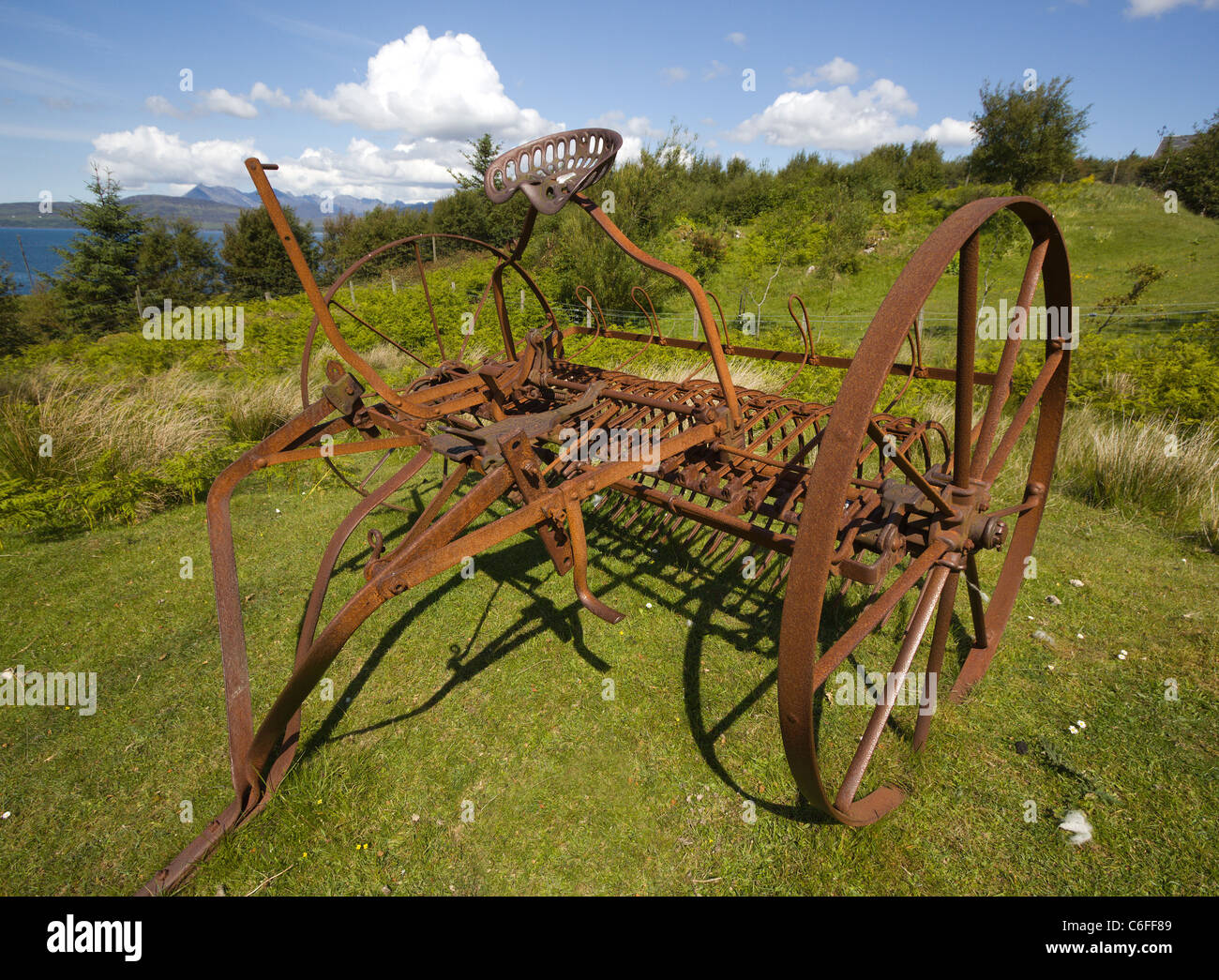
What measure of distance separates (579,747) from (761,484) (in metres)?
1.53

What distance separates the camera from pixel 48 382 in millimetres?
6328

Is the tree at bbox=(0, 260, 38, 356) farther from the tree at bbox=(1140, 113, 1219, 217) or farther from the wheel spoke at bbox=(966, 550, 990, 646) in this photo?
the tree at bbox=(1140, 113, 1219, 217)

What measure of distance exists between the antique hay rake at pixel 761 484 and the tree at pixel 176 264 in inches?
977

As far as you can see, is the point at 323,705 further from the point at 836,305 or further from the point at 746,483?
the point at 836,305

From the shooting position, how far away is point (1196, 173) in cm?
2111

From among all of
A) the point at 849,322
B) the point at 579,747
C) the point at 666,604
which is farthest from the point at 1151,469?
the point at 849,322

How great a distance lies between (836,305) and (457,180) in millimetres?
16620

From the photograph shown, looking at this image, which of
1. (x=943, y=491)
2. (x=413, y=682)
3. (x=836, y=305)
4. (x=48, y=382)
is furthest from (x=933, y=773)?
(x=836, y=305)

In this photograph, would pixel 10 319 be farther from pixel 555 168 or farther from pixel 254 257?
pixel 555 168

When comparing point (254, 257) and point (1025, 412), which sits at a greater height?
point (254, 257)

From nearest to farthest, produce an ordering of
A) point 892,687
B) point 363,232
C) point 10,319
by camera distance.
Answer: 1. point 892,687
2. point 10,319
3. point 363,232

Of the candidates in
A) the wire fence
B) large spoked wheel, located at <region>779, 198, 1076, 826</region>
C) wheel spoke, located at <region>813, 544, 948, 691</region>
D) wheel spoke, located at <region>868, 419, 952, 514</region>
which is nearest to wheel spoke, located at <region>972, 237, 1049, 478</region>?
large spoked wheel, located at <region>779, 198, 1076, 826</region>

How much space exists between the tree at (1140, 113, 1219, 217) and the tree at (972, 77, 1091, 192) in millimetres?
6119

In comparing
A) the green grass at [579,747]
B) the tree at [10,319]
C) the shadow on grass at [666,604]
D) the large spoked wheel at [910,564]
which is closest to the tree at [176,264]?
the tree at [10,319]
